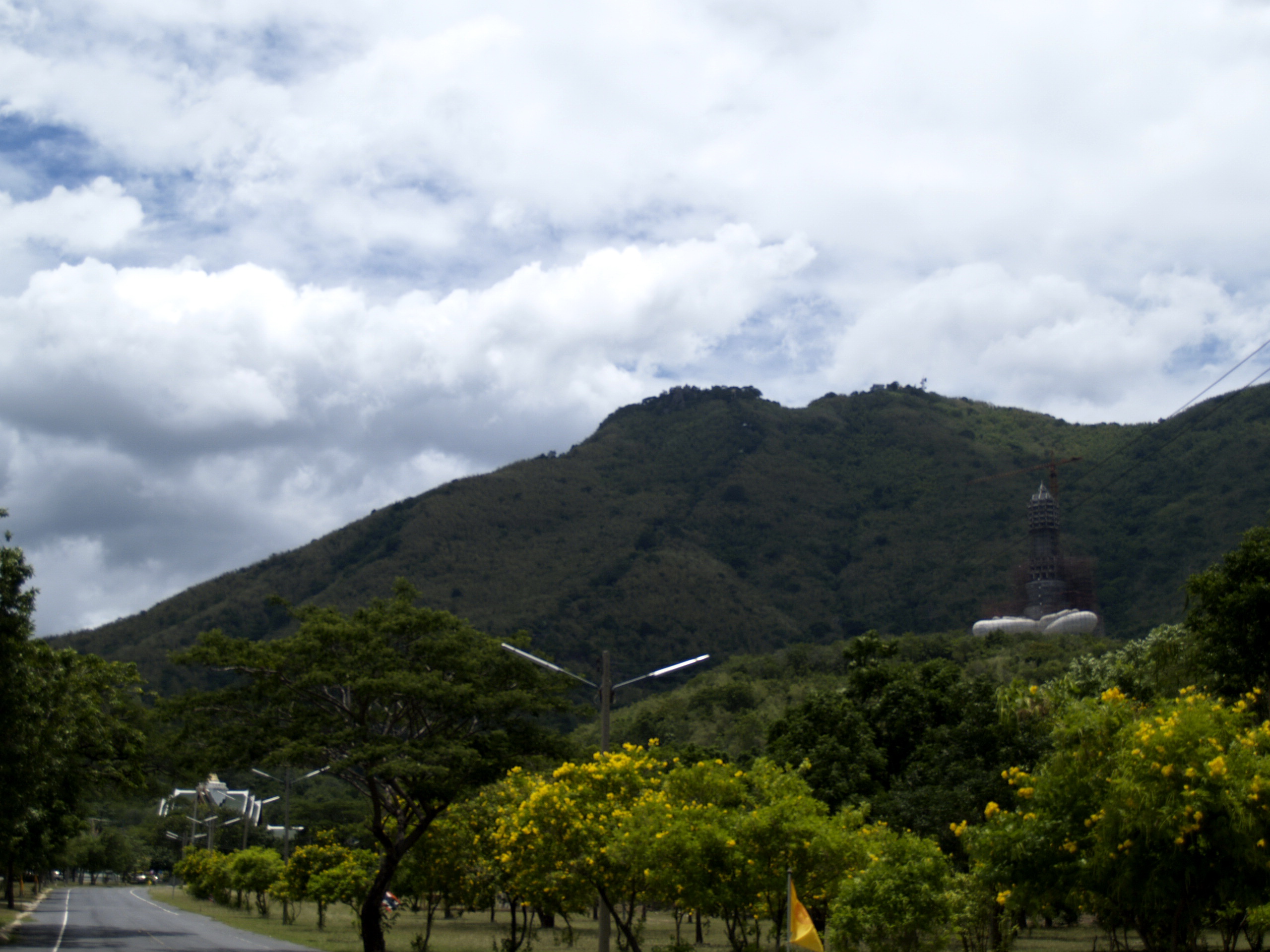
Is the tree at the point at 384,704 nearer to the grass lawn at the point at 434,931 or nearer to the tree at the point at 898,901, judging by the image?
the grass lawn at the point at 434,931

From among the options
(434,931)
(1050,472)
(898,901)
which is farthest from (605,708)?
(1050,472)

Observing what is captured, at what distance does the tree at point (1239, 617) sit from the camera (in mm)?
29484

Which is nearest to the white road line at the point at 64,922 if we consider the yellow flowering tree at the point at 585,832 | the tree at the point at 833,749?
the yellow flowering tree at the point at 585,832

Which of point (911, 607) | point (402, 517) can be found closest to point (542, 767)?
point (911, 607)

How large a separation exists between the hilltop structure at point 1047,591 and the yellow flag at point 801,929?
4699 inches

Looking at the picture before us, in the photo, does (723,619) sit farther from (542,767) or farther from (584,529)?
(542,767)

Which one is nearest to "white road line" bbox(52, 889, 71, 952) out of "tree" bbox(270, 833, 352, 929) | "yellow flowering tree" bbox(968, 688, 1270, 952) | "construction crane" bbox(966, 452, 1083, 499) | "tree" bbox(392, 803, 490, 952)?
"tree" bbox(270, 833, 352, 929)

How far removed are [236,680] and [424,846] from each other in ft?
368

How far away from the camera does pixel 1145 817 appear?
14.0 m

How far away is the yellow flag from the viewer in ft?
54.9

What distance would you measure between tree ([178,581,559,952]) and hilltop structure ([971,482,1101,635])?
107886 mm

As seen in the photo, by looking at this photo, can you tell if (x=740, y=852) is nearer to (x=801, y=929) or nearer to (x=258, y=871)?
(x=801, y=929)

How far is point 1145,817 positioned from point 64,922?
4686 cm

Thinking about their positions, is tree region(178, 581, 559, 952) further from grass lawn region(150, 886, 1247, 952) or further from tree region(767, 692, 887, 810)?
tree region(767, 692, 887, 810)
